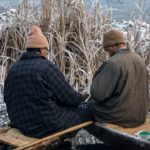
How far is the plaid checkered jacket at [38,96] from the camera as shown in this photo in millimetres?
5094

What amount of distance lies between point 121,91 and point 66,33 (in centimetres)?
266

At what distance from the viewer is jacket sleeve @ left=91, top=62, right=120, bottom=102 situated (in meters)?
5.14

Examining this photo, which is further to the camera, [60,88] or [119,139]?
[60,88]

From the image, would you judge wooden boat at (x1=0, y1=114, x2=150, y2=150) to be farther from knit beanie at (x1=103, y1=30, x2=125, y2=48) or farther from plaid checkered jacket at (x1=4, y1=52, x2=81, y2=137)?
knit beanie at (x1=103, y1=30, x2=125, y2=48)

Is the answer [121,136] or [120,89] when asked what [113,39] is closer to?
[120,89]

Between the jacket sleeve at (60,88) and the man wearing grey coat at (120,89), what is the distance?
0.20m

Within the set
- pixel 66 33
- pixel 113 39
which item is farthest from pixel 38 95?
pixel 66 33

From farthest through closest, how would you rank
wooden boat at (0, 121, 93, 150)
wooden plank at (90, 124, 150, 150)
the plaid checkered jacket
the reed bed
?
the reed bed → the plaid checkered jacket → wooden boat at (0, 121, 93, 150) → wooden plank at (90, 124, 150, 150)

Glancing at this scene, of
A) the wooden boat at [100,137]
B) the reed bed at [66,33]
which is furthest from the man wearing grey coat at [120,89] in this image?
the reed bed at [66,33]

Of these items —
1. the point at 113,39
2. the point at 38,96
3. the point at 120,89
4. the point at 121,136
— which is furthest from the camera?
the point at 113,39

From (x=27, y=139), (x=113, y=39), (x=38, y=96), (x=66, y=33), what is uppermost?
(x=113, y=39)

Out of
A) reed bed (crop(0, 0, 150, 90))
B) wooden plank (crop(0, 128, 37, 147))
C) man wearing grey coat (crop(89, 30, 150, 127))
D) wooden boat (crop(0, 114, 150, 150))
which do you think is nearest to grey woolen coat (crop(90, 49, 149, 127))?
man wearing grey coat (crop(89, 30, 150, 127))

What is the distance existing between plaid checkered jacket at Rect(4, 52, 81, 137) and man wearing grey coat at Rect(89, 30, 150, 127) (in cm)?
24

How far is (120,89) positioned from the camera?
5.20 m
